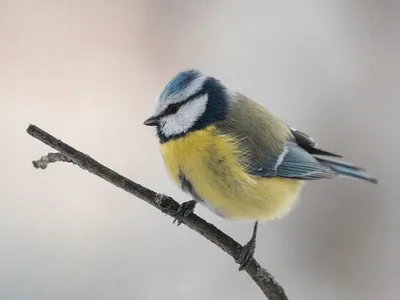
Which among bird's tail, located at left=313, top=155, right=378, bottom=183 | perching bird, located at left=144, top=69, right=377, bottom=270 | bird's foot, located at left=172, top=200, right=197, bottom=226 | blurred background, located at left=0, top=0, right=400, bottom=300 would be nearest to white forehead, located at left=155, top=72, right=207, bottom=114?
perching bird, located at left=144, top=69, right=377, bottom=270

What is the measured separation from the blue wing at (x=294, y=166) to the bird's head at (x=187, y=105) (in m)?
0.09

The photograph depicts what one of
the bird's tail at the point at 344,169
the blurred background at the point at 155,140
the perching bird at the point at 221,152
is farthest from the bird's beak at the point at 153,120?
the blurred background at the point at 155,140

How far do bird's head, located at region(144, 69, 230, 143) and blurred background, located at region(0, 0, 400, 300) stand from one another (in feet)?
1.40

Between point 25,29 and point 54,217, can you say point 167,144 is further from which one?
point 25,29

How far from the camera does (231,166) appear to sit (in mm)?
714

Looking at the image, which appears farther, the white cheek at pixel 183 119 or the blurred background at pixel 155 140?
the blurred background at pixel 155 140

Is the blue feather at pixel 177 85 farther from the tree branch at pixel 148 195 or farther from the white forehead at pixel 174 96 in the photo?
the tree branch at pixel 148 195

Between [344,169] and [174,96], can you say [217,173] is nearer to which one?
[174,96]

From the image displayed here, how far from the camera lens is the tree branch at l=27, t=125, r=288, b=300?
55cm

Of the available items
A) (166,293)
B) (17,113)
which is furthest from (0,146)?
(166,293)

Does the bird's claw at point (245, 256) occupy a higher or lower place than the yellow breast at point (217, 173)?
lower

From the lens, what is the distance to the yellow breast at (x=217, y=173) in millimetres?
703

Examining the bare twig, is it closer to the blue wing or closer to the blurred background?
the blue wing

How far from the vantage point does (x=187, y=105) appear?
2.32 feet
